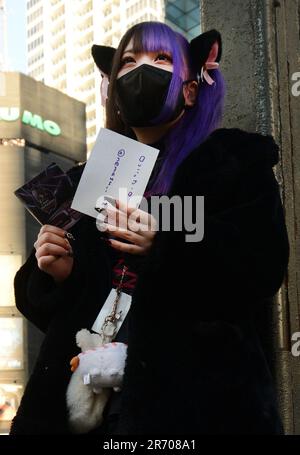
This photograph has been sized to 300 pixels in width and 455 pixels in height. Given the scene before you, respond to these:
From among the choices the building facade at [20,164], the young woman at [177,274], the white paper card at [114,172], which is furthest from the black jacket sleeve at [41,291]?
the building facade at [20,164]

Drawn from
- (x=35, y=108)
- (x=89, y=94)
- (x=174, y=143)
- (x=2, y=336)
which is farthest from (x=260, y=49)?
(x=89, y=94)

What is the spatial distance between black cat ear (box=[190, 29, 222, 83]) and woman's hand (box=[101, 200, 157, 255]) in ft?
2.05

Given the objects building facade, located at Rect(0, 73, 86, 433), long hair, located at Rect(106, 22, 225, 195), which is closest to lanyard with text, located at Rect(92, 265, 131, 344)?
long hair, located at Rect(106, 22, 225, 195)

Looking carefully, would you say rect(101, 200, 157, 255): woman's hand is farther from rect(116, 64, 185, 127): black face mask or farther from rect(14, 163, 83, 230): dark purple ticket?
rect(116, 64, 185, 127): black face mask

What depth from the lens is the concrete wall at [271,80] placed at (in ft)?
8.31

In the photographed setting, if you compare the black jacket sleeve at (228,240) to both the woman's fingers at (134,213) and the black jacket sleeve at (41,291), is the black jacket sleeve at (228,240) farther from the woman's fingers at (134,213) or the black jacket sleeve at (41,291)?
the black jacket sleeve at (41,291)

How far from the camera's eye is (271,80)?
259 centimetres

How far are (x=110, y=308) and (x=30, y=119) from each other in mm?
24859

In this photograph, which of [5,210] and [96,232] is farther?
[5,210]

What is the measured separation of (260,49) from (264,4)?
185mm

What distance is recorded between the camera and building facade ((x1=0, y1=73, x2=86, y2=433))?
2355 cm

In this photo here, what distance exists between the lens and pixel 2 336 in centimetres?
2369

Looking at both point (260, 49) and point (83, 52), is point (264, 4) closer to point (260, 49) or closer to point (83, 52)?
point (260, 49)
